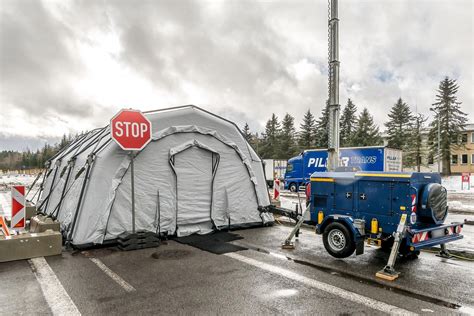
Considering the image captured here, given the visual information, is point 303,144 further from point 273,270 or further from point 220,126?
point 273,270

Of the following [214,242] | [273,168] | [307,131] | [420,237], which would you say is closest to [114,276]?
[214,242]

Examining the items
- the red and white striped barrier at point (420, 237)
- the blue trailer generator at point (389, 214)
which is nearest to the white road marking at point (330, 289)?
the blue trailer generator at point (389, 214)

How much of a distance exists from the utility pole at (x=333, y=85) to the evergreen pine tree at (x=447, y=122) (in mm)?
37571

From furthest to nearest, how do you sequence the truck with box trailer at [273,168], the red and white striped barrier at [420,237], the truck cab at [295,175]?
the truck with box trailer at [273,168] → the truck cab at [295,175] → the red and white striped barrier at [420,237]

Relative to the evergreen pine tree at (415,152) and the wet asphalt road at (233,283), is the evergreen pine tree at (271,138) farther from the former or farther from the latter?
the wet asphalt road at (233,283)

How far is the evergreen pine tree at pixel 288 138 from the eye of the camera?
57656mm

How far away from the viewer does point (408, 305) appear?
3994mm

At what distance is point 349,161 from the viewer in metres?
22.3

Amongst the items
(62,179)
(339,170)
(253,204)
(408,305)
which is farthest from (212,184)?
(408,305)

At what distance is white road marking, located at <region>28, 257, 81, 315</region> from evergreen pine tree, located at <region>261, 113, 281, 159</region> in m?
56.8

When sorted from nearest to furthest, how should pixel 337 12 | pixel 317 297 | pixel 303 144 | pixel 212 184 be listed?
pixel 317 297 < pixel 212 184 < pixel 337 12 < pixel 303 144

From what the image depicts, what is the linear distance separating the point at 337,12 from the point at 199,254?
8261mm

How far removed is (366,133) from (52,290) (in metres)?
45.7

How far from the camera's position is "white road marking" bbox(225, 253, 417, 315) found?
3.87 m
